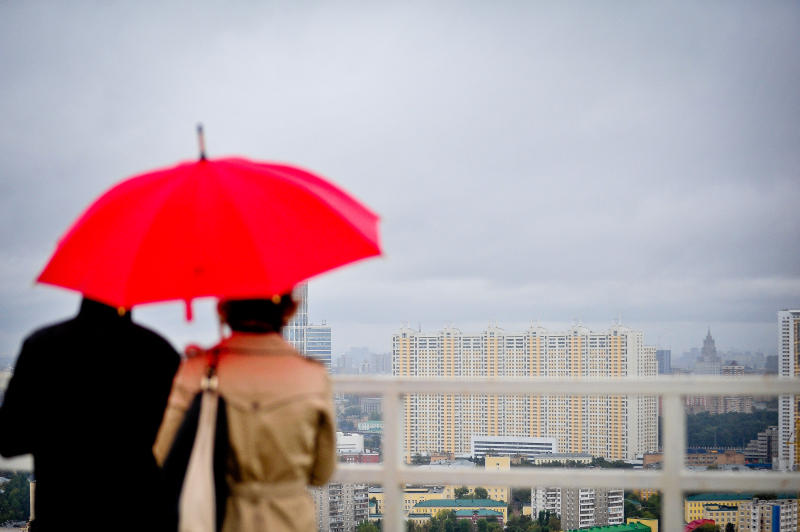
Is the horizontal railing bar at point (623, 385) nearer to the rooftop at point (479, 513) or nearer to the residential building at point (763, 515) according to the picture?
the residential building at point (763, 515)

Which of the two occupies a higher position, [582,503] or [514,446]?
[582,503]

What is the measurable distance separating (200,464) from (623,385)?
173 centimetres

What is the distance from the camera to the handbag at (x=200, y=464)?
5.29ft

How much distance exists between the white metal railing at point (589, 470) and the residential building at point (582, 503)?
9.27m

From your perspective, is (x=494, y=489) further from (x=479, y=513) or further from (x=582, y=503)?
(x=582, y=503)

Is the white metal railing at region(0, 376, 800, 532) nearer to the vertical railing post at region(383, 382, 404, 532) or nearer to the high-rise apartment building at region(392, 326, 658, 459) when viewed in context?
the vertical railing post at region(383, 382, 404, 532)

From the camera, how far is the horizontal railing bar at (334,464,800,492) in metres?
2.71

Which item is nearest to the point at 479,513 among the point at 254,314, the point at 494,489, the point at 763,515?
the point at 494,489

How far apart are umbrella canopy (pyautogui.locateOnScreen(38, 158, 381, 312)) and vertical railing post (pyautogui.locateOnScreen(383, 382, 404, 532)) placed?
1.05 m

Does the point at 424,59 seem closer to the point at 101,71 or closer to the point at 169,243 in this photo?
the point at 101,71

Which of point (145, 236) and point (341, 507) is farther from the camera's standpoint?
point (341, 507)

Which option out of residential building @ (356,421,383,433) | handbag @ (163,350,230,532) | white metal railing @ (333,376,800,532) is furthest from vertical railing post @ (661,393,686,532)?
handbag @ (163,350,230,532)

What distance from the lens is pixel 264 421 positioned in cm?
167

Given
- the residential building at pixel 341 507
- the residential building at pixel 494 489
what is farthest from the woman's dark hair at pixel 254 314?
the residential building at pixel 341 507
